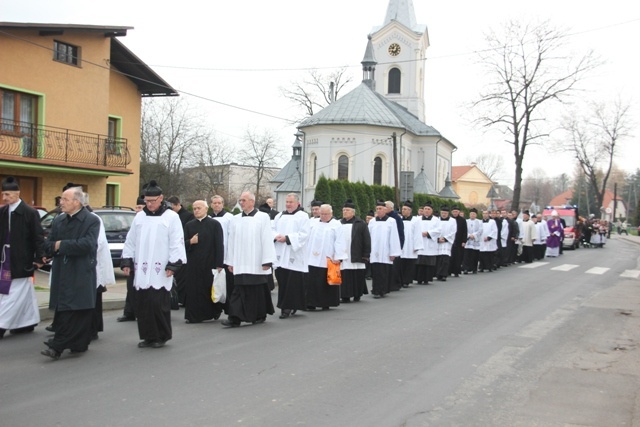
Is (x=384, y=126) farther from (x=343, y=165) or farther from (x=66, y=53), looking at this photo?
(x=66, y=53)

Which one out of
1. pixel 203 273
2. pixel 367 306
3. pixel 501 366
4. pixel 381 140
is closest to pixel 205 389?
pixel 501 366

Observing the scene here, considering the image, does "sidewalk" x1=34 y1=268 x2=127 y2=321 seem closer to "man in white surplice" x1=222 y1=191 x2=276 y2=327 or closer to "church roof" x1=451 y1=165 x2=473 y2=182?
"man in white surplice" x1=222 y1=191 x2=276 y2=327

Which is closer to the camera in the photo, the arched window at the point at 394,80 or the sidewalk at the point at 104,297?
the sidewalk at the point at 104,297

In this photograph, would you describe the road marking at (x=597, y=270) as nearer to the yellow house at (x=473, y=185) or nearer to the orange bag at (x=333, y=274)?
the orange bag at (x=333, y=274)

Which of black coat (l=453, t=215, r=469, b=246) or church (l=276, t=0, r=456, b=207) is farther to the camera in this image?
church (l=276, t=0, r=456, b=207)

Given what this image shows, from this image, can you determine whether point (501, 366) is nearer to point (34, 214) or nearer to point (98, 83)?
point (34, 214)

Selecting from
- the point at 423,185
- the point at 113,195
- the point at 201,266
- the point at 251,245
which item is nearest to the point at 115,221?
the point at 201,266

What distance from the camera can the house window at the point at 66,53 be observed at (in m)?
25.8

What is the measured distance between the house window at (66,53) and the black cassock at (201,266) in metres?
17.4

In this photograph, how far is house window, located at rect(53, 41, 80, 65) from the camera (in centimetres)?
2585

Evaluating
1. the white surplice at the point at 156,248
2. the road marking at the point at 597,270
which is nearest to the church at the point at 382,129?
the road marking at the point at 597,270

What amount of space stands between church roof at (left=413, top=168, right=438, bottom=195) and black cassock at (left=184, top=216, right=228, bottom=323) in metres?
55.2

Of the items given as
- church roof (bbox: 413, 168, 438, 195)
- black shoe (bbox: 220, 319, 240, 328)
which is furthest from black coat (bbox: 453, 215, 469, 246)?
church roof (bbox: 413, 168, 438, 195)

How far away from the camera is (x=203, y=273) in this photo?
11.0 metres
